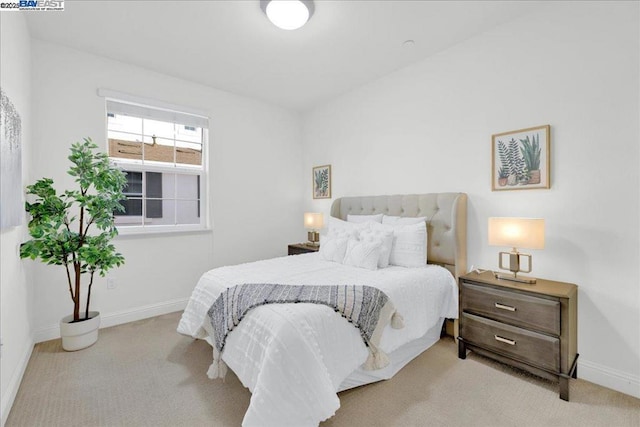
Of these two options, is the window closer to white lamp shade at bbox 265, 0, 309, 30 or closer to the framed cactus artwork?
white lamp shade at bbox 265, 0, 309, 30

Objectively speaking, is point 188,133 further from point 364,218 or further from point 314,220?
point 364,218

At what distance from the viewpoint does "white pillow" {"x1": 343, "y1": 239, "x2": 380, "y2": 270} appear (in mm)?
2572

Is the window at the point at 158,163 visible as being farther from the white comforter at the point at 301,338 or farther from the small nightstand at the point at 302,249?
the white comforter at the point at 301,338

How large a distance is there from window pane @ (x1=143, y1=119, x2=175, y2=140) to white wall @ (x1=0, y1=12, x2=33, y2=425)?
980mm

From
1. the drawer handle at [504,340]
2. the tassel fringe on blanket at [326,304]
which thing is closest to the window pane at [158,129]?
the tassel fringe on blanket at [326,304]

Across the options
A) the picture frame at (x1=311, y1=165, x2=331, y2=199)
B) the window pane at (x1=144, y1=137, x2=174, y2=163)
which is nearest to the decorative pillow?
A: the picture frame at (x1=311, y1=165, x2=331, y2=199)

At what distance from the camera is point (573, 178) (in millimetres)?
2135

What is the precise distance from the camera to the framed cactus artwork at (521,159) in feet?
7.41

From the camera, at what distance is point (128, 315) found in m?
3.11

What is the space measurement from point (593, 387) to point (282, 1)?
3.50 metres

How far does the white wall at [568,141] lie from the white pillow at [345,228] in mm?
774

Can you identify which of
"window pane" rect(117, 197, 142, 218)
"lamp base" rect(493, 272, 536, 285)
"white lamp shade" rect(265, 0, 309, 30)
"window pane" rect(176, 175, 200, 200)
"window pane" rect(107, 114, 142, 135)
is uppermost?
"white lamp shade" rect(265, 0, 309, 30)

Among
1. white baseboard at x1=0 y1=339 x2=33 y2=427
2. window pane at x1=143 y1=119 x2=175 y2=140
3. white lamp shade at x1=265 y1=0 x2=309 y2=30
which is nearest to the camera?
white baseboard at x1=0 y1=339 x2=33 y2=427

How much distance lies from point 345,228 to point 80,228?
7.98 feet
